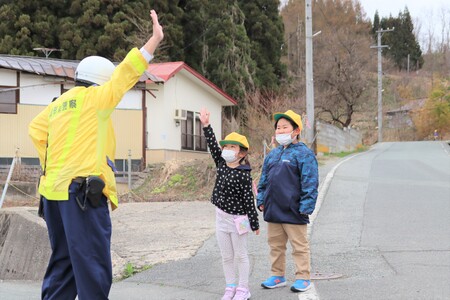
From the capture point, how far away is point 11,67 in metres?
17.7

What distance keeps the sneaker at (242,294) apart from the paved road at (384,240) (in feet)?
2.34

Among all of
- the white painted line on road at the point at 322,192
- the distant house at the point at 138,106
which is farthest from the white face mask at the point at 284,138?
the distant house at the point at 138,106

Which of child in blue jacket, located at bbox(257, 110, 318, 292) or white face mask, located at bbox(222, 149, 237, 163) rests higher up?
white face mask, located at bbox(222, 149, 237, 163)

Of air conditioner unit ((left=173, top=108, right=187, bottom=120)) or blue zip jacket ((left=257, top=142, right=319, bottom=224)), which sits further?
air conditioner unit ((left=173, top=108, right=187, bottom=120))

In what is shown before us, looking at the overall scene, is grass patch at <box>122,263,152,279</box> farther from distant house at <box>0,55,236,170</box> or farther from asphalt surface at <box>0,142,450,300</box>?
distant house at <box>0,55,236,170</box>

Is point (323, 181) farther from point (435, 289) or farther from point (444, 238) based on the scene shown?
point (435, 289)

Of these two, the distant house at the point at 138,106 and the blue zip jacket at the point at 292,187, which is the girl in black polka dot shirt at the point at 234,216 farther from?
the distant house at the point at 138,106

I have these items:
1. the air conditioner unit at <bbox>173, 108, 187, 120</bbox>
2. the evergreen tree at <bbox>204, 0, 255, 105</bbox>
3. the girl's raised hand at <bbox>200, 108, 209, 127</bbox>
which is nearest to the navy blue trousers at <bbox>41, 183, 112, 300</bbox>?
the girl's raised hand at <bbox>200, 108, 209, 127</bbox>

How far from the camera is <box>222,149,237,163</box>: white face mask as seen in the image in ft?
16.6

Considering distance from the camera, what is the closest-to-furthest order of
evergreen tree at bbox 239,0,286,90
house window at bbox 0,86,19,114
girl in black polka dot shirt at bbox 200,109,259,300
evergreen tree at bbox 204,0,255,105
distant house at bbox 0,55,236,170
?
girl in black polka dot shirt at bbox 200,109,259,300 → house window at bbox 0,86,19,114 → distant house at bbox 0,55,236,170 → evergreen tree at bbox 204,0,255,105 → evergreen tree at bbox 239,0,286,90

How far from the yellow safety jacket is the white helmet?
0.47 ft

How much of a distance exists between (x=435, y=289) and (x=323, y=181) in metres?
9.04

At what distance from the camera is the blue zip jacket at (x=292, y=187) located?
5.01 metres

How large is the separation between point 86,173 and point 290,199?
2.24m
